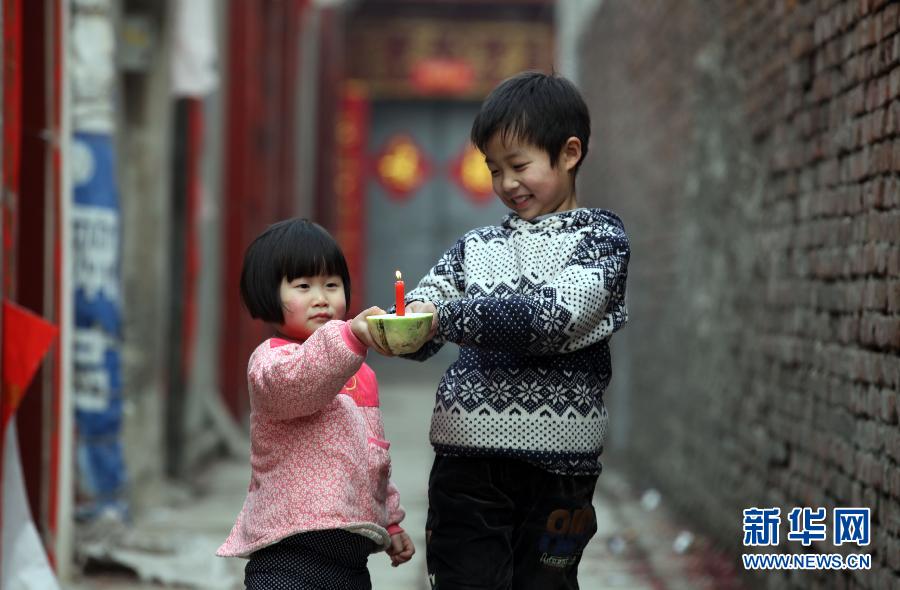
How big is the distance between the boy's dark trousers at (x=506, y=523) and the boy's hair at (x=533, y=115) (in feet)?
2.34

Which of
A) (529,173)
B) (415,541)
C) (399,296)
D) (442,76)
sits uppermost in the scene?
(442,76)

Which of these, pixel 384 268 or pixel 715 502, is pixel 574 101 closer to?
pixel 715 502

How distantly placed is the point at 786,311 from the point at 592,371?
2180mm

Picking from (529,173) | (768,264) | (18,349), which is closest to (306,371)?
(529,173)

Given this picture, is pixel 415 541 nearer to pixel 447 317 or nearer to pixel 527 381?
pixel 527 381

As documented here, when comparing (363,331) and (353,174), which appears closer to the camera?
(363,331)

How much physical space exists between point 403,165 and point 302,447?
17528 mm

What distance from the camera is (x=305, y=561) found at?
118 inches

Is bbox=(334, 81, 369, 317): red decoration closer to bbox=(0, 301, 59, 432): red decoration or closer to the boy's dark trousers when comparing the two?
bbox=(0, 301, 59, 432): red decoration

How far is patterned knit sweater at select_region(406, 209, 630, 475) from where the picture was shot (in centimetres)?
303

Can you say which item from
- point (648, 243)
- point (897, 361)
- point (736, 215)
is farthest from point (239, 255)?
point (897, 361)

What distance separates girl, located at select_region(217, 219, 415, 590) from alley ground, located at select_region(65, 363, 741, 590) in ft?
8.23

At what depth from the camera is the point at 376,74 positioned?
20.3 metres

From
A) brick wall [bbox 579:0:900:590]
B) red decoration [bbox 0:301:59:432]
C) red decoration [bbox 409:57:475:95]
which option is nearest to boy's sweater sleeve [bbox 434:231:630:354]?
brick wall [bbox 579:0:900:590]
